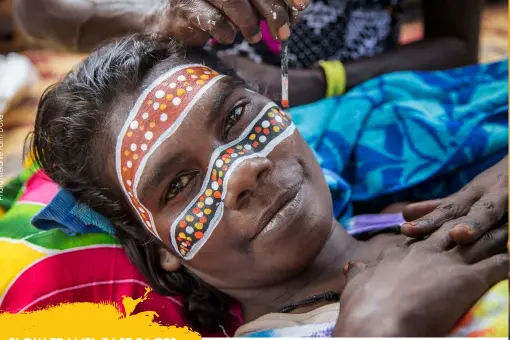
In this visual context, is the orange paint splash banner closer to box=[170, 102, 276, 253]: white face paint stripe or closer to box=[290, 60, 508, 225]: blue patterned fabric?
box=[170, 102, 276, 253]: white face paint stripe

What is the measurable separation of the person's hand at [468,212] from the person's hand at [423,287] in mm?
18

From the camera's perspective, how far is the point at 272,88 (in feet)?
4.28

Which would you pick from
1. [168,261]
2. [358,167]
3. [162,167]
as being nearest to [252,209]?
[162,167]

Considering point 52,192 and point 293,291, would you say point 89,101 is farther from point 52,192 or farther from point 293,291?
point 293,291

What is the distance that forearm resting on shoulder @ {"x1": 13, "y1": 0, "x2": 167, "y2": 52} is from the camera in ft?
4.24

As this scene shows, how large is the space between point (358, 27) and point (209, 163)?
798 millimetres

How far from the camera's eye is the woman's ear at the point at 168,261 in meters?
0.99

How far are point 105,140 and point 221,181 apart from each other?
204 mm

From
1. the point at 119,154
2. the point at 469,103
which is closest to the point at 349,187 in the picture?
the point at 469,103

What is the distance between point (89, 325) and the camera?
0.77m

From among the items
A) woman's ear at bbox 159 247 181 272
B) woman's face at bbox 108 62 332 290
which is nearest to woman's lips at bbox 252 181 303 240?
woman's face at bbox 108 62 332 290

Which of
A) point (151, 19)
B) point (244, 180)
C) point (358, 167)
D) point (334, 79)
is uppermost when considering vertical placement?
point (151, 19)

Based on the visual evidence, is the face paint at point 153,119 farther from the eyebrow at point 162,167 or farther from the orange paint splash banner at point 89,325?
the orange paint splash banner at point 89,325

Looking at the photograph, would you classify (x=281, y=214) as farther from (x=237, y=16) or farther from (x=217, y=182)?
(x=237, y=16)
